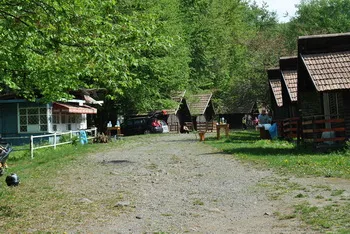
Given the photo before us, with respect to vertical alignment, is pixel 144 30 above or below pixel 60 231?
above

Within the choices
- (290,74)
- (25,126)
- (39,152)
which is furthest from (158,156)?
(25,126)

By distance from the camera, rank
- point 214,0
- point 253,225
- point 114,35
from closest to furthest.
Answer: point 253,225, point 114,35, point 214,0

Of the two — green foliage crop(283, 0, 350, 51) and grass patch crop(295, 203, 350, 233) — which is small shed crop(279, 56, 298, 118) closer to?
grass patch crop(295, 203, 350, 233)

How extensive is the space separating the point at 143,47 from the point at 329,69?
9.78 m

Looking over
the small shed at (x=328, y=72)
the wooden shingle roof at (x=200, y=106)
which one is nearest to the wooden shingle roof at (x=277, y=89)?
the small shed at (x=328, y=72)

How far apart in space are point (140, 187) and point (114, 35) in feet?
12.7

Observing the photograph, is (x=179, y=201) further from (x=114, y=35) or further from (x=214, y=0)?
(x=214, y=0)

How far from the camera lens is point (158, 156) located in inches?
813

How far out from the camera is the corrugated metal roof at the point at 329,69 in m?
17.9

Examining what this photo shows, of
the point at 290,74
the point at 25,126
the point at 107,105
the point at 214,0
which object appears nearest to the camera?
the point at 290,74

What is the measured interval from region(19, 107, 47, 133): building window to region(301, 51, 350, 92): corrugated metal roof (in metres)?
19.9

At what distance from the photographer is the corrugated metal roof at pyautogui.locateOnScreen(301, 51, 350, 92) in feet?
58.6

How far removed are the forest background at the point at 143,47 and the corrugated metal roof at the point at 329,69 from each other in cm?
605

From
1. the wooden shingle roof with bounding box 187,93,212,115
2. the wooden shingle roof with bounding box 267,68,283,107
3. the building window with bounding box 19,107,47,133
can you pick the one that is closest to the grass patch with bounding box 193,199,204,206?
the wooden shingle roof with bounding box 267,68,283,107
